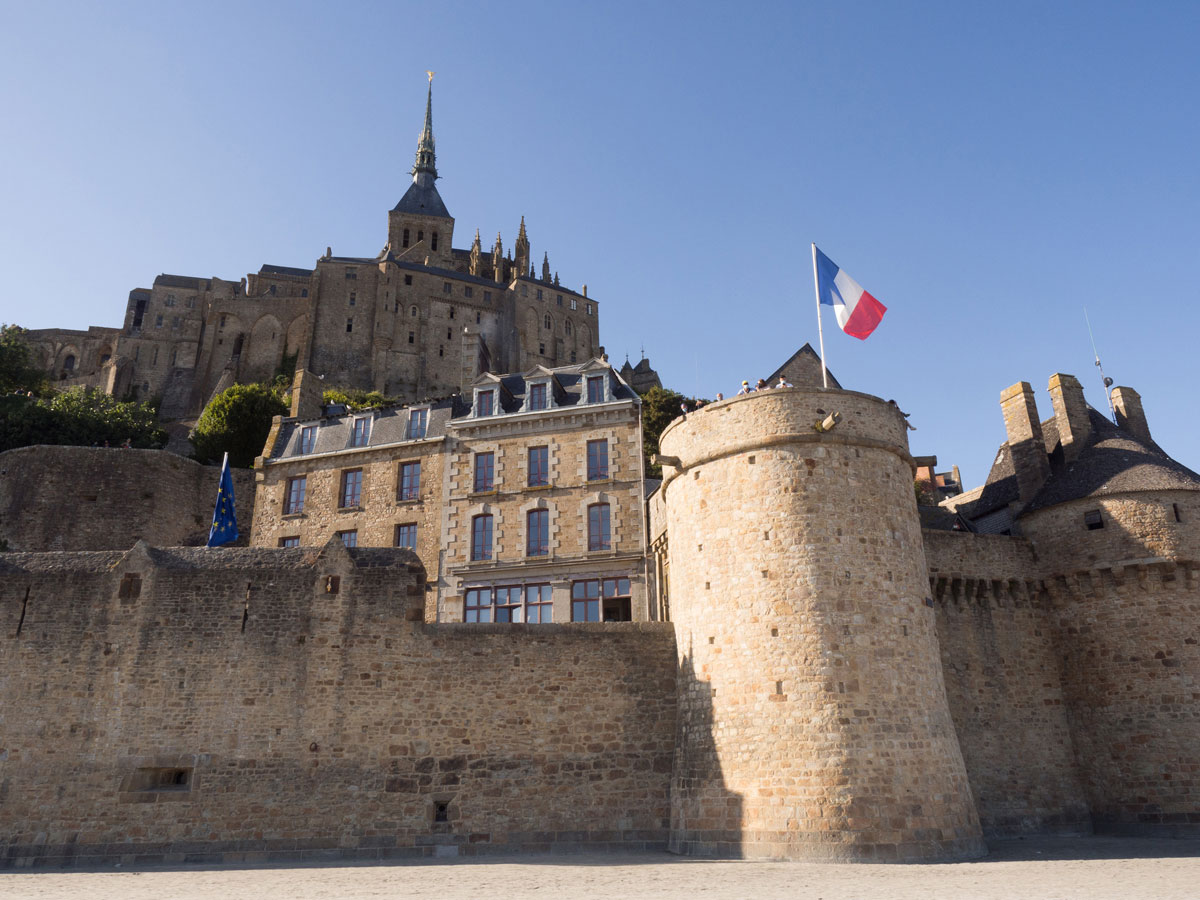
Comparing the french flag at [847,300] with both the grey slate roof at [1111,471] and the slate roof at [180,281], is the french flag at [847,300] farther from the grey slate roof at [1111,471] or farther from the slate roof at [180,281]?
the slate roof at [180,281]

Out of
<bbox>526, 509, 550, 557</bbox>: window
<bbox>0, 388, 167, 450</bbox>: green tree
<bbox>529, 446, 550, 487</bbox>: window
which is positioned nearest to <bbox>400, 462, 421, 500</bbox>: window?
<bbox>529, 446, 550, 487</bbox>: window

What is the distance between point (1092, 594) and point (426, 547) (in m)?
17.0

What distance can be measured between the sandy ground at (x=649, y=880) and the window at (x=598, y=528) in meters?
10.9

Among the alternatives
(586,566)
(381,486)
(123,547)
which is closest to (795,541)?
(586,566)

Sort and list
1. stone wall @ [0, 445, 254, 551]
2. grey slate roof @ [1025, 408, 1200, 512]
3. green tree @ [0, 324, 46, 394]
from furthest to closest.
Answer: green tree @ [0, 324, 46, 394], stone wall @ [0, 445, 254, 551], grey slate roof @ [1025, 408, 1200, 512]

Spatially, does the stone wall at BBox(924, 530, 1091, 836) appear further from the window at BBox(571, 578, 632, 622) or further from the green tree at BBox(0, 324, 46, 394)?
the green tree at BBox(0, 324, 46, 394)

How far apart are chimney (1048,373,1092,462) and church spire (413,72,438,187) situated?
7732 cm

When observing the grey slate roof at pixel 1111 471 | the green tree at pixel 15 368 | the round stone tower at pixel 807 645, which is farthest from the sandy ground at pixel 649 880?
the green tree at pixel 15 368

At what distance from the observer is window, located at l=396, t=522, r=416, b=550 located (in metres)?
26.2

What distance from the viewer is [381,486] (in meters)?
27.2

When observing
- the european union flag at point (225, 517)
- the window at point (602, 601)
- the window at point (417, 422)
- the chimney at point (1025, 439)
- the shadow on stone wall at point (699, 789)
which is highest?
the window at point (417, 422)

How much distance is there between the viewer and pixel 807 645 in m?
14.7

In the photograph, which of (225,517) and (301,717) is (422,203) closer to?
(225,517)

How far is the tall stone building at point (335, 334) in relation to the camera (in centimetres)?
6681
